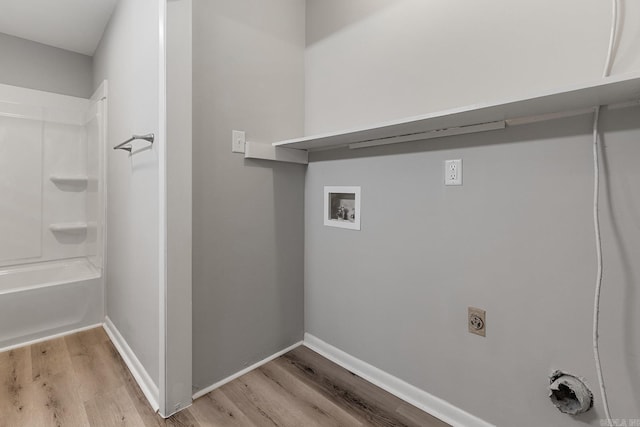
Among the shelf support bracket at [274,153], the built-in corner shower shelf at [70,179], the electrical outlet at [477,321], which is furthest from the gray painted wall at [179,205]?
the built-in corner shower shelf at [70,179]

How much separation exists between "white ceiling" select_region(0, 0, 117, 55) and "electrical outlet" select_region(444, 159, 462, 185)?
2.40m

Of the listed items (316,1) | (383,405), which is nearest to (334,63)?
(316,1)

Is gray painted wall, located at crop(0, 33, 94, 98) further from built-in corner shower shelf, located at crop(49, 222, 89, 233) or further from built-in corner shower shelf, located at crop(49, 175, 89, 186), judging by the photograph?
built-in corner shower shelf, located at crop(49, 222, 89, 233)

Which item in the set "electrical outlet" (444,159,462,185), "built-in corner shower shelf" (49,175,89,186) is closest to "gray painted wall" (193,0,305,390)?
"electrical outlet" (444,159,462,185)

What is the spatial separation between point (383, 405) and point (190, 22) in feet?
6.79

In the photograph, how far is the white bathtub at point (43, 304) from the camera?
1.92 metres

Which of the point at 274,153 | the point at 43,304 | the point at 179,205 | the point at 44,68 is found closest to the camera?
the point at 179,205

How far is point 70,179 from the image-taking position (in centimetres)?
260

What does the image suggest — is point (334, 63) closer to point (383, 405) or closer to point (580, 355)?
point (580, 355)

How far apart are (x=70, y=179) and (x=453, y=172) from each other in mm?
3169

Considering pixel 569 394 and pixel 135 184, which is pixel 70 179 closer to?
pixel 135 184

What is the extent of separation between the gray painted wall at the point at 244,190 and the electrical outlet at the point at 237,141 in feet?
0.07

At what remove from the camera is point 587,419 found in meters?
0.97

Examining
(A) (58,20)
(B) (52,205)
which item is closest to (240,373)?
(B) (52,205)
